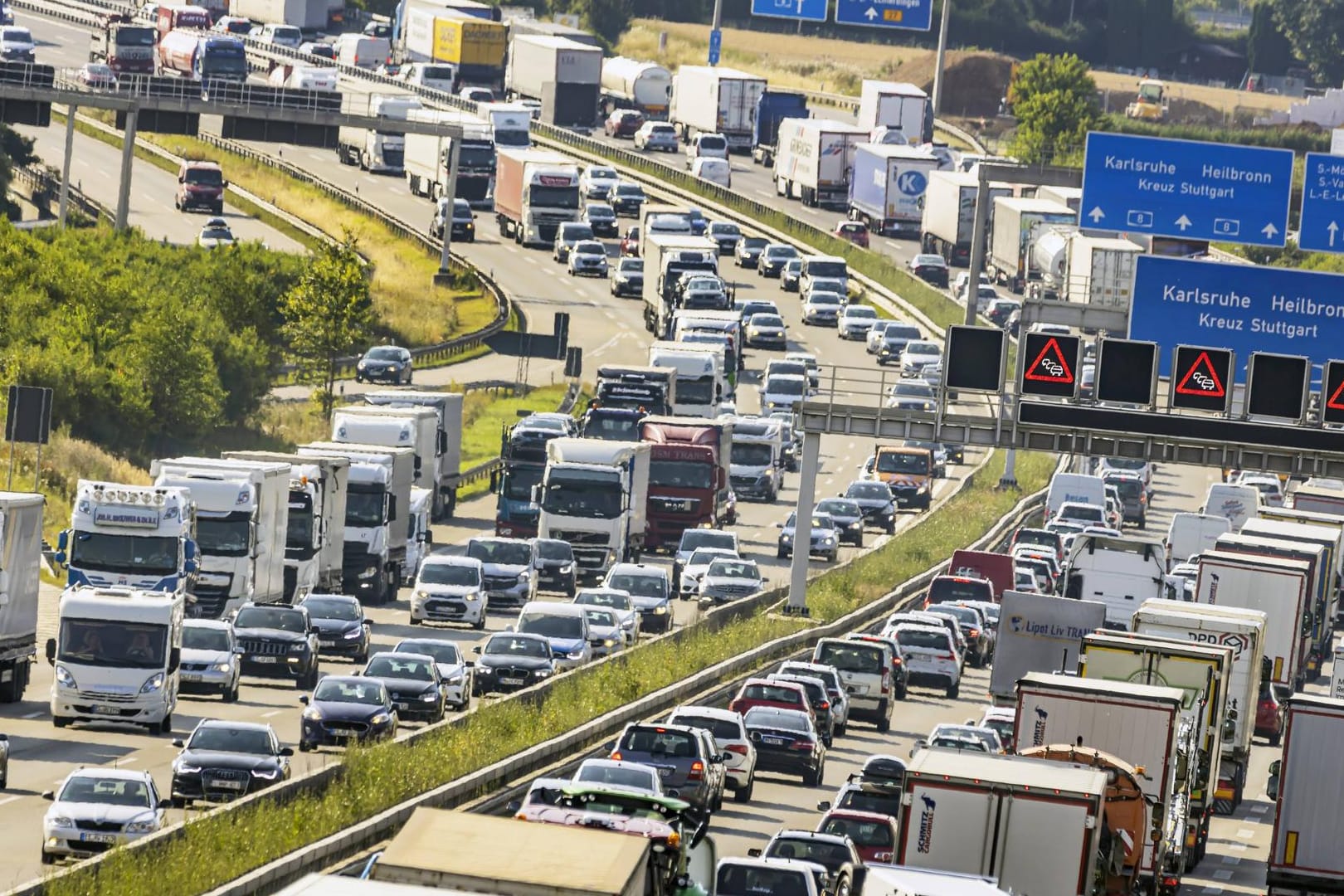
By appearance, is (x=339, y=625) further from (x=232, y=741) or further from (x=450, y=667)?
(x=232, y=741)

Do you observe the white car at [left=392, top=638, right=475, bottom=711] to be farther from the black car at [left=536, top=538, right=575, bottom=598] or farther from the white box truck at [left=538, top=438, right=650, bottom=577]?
the white box truck at [left=538, top=438, right=650, bottom=577]

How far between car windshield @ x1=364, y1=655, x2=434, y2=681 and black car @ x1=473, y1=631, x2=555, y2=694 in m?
3.11

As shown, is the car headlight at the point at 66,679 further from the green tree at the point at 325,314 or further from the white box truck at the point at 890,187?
the white box truck at the point at 890,187

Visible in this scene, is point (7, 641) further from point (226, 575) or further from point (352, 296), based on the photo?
point (352, 296)

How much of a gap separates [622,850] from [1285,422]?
35706mm

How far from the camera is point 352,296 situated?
8244cm

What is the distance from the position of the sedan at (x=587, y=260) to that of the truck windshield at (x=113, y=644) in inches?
2710

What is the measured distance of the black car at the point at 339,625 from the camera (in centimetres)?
4503

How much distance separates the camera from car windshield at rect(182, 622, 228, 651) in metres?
40.2

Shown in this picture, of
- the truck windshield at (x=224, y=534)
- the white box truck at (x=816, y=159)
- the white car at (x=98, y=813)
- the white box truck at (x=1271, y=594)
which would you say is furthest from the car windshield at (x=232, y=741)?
the white box truck at (x=816, y=159)

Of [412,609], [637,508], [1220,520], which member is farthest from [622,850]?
[1220,520]

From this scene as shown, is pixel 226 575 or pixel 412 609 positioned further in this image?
pixel 412 609

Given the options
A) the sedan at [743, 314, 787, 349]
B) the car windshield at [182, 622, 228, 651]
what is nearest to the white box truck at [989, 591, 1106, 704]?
the car windshield at [182, 622, 228, 651]

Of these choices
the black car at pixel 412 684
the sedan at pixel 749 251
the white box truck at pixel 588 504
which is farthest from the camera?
the sedan at pixel 749 251
